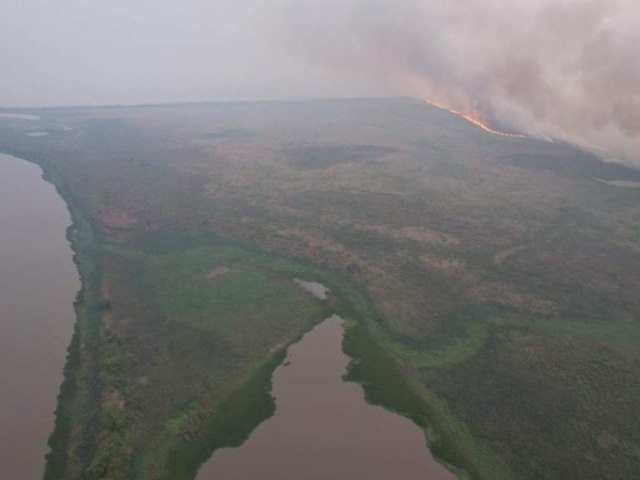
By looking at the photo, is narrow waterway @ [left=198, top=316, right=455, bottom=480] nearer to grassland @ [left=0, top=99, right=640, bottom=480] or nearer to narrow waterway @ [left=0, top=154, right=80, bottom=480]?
grassland @ [left=0, top=99, right=640, bottom=480]

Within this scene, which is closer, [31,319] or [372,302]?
[31,319]

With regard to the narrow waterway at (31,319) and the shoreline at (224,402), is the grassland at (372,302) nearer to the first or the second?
the shoreline at (224,402)

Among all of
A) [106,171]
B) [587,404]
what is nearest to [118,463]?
[587,404]

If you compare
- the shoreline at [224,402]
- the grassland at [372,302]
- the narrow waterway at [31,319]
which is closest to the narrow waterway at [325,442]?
the shoreline at [224,402]

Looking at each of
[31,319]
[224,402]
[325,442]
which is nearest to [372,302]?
[325,442]

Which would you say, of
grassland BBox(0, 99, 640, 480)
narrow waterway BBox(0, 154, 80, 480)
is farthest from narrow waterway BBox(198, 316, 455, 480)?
narrow waterway BBox(0, 154, 80, 480)

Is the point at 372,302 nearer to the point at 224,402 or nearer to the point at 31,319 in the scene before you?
the point at 224,402

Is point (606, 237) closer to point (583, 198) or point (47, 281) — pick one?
point (583, 198)
